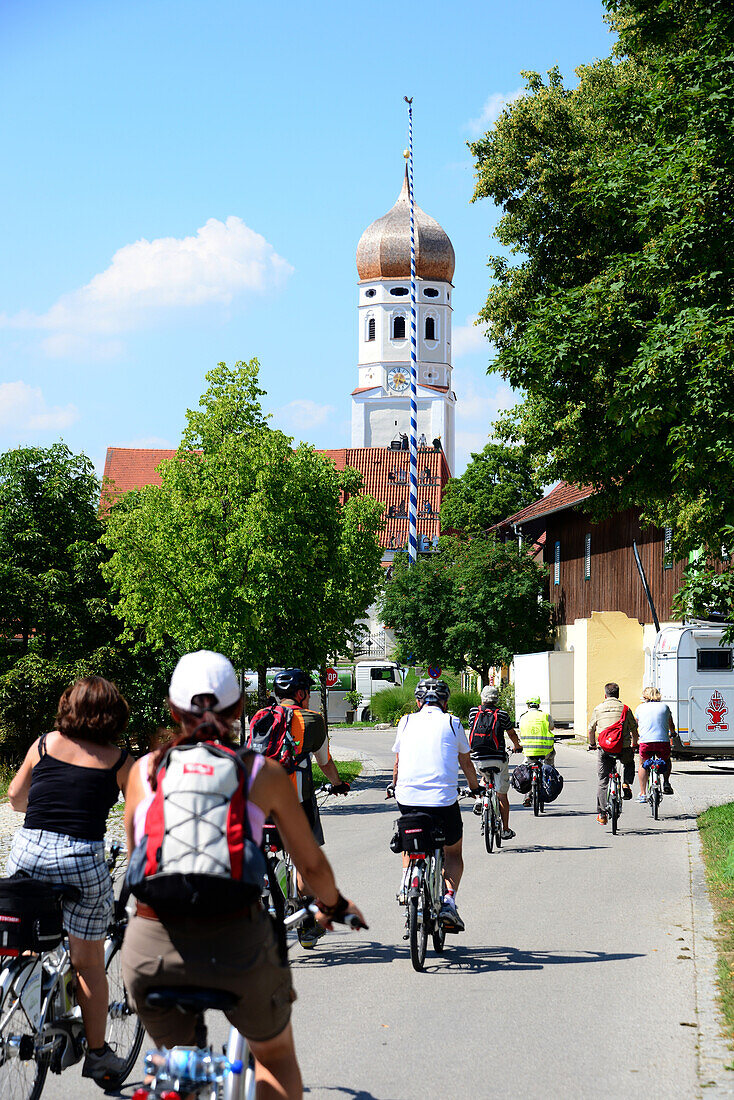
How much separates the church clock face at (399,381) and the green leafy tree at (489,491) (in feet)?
125

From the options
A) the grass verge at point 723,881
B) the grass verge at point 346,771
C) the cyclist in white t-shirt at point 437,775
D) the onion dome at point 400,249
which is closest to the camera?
the grass verge at point 723,881

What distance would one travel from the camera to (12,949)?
4855 mm

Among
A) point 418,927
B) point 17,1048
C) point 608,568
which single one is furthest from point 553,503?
point 17,1048

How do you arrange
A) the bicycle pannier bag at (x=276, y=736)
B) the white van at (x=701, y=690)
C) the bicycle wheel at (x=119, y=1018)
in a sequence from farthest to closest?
1. the white van at (x=701, y=690)
2. the bicycle pannier bag at (x=276, y=736)
3. the bicycle wheel at (x=119, y=1018)

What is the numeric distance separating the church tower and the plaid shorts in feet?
353

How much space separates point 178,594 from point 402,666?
41.1 meters

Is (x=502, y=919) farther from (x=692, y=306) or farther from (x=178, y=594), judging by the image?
(x=178, y=594)

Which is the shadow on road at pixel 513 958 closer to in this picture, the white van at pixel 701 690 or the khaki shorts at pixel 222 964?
the khaki shorts at pixel 222 964

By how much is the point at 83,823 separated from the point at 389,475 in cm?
9207

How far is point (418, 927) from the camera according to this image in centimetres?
806

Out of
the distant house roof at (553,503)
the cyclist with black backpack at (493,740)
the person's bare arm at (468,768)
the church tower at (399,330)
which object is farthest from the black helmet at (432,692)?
the church tower at (399,330)

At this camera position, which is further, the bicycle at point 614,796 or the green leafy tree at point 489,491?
the green leafy tree at point 489,491

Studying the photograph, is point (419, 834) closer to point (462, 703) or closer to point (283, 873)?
point (283, 873)

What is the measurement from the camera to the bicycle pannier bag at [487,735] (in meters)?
14.8
